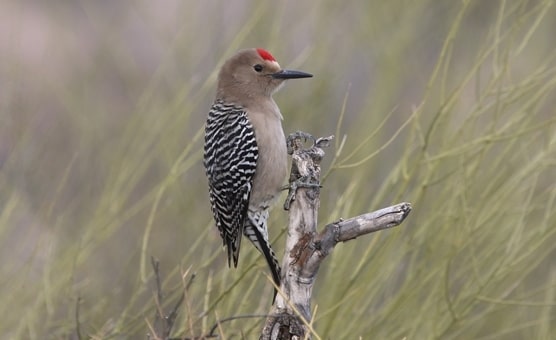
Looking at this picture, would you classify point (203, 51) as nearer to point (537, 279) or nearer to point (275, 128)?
point (275, 128)

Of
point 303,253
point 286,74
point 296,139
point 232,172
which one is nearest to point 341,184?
point 286,74

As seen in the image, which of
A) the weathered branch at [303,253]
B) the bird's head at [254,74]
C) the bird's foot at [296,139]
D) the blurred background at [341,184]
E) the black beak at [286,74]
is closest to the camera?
the weathered branch at [303,253]

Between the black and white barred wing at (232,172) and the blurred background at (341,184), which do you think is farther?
the black and white barred wing at (232,172)

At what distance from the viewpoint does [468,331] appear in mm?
6641

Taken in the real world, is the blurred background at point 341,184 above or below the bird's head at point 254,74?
below

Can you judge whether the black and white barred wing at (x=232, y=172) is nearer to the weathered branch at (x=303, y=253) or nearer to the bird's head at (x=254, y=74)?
the bird's head at (x=254, y=74)

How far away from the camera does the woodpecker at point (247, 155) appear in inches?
211

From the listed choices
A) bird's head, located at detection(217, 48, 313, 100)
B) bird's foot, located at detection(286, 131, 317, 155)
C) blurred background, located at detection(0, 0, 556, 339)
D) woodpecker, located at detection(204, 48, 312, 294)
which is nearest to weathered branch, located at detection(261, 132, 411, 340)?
blurred background, located at detection(0, 0, 556, 339)

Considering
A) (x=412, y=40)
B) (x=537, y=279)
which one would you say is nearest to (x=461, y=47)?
(x=412, y=40)

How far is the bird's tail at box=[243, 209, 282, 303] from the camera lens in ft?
16.7

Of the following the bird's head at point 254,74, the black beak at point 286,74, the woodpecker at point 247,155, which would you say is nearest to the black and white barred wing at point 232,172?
the woodpecker at point 247,155

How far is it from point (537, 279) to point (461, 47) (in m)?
2.06

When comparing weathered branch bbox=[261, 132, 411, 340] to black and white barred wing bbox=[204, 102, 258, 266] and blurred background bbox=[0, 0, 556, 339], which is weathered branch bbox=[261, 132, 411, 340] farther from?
black and white barred wing bbox=[204, 102, 258, 266]

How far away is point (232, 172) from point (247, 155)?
0.12 metres
